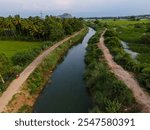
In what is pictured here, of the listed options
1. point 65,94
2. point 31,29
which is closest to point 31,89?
point 65,94

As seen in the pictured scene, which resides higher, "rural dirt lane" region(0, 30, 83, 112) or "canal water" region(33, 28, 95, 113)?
"rural dirt lane" region(0, 30, 83, 112)

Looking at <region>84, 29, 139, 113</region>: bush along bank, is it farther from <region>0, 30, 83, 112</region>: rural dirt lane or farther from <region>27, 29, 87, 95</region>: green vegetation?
<region>0, 30, 83, 112</region>: rural dirt lane

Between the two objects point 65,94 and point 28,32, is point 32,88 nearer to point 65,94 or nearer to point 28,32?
point 65,94

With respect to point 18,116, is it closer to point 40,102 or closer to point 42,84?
point 40,102

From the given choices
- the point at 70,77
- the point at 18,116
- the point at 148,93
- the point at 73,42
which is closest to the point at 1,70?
the point at 70,77

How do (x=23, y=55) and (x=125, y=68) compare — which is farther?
(x=23, y=55)

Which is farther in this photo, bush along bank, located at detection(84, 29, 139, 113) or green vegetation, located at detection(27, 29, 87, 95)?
green vegetation, located at detection(27, 29, 87, 95)

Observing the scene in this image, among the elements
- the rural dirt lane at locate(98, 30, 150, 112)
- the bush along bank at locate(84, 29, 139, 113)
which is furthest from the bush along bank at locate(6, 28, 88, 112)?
the rural dirt lane at locate(98, 30, 150, 112)

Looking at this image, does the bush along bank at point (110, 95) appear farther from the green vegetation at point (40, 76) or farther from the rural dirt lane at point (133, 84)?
the green vegetation at point (40, 76)
